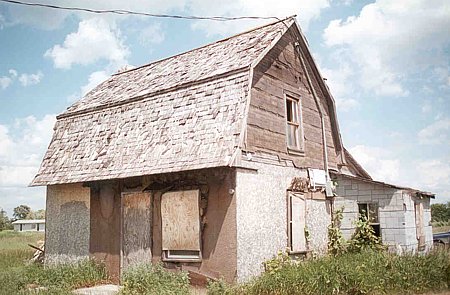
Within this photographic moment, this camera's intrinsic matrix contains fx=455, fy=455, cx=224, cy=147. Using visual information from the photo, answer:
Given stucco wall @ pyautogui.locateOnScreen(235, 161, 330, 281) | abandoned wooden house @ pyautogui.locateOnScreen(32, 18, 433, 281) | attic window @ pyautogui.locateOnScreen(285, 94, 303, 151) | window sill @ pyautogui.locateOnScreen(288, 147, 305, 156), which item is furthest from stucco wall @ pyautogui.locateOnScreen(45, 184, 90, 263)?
attic window @ pyautogui.locateOnScreen(285, 94, 303, 151)

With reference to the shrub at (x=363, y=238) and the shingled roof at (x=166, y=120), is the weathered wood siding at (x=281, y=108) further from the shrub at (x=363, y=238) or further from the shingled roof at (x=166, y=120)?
the shrub at (x=363, y=238)

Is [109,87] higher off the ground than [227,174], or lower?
higher

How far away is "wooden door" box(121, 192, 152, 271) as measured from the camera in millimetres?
13234

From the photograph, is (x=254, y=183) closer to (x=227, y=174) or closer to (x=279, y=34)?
(x=227, y=174)

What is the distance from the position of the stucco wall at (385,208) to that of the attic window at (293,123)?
296cm

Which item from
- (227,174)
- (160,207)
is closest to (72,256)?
(160,207)

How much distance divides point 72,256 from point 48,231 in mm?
1817

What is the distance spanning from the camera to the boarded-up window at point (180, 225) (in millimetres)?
12227

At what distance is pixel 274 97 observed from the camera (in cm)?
1414

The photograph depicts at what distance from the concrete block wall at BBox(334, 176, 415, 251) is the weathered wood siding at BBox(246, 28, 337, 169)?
112 centimetres

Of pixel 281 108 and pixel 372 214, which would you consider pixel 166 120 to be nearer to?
pixel 281 108

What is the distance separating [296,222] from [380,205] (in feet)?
12.9

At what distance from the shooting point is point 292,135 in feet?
49.2

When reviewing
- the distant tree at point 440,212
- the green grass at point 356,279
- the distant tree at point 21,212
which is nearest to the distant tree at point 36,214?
the distant tree at point 21,212
